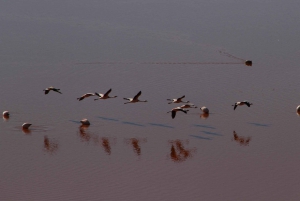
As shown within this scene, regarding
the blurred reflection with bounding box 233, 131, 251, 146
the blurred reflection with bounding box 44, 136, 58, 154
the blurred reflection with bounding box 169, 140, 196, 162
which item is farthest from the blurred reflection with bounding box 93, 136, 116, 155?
the blurred reflection with bounding box 233, 131, 251, 146

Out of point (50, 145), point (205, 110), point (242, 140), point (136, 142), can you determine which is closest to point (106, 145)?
point (136, 142)

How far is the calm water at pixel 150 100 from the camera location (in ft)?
63.4

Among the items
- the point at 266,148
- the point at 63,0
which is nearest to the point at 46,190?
the point at 266,148

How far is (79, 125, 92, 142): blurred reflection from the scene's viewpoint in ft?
74.6

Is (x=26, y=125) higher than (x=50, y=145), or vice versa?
(x=26, y=125)

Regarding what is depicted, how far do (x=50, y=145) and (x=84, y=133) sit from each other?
141 centimetres

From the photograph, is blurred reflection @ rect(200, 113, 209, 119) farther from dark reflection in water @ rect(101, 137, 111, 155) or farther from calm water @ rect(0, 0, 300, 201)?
dark reflection in water @ rect(101, 137, 111, 155)

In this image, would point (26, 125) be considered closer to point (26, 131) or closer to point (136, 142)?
point (26, 131)

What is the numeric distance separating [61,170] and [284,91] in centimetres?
1138

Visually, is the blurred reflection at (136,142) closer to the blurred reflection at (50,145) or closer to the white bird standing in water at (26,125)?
the blurred reflection at (50,145)

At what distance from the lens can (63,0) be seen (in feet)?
139

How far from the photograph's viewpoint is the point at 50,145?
72.7ft

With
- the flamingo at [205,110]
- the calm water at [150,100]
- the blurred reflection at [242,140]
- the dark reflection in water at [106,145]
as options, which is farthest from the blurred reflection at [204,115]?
the dark reflection in water at [106,145]

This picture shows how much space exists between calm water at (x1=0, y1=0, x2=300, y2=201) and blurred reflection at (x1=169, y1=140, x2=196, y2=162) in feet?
0.11
